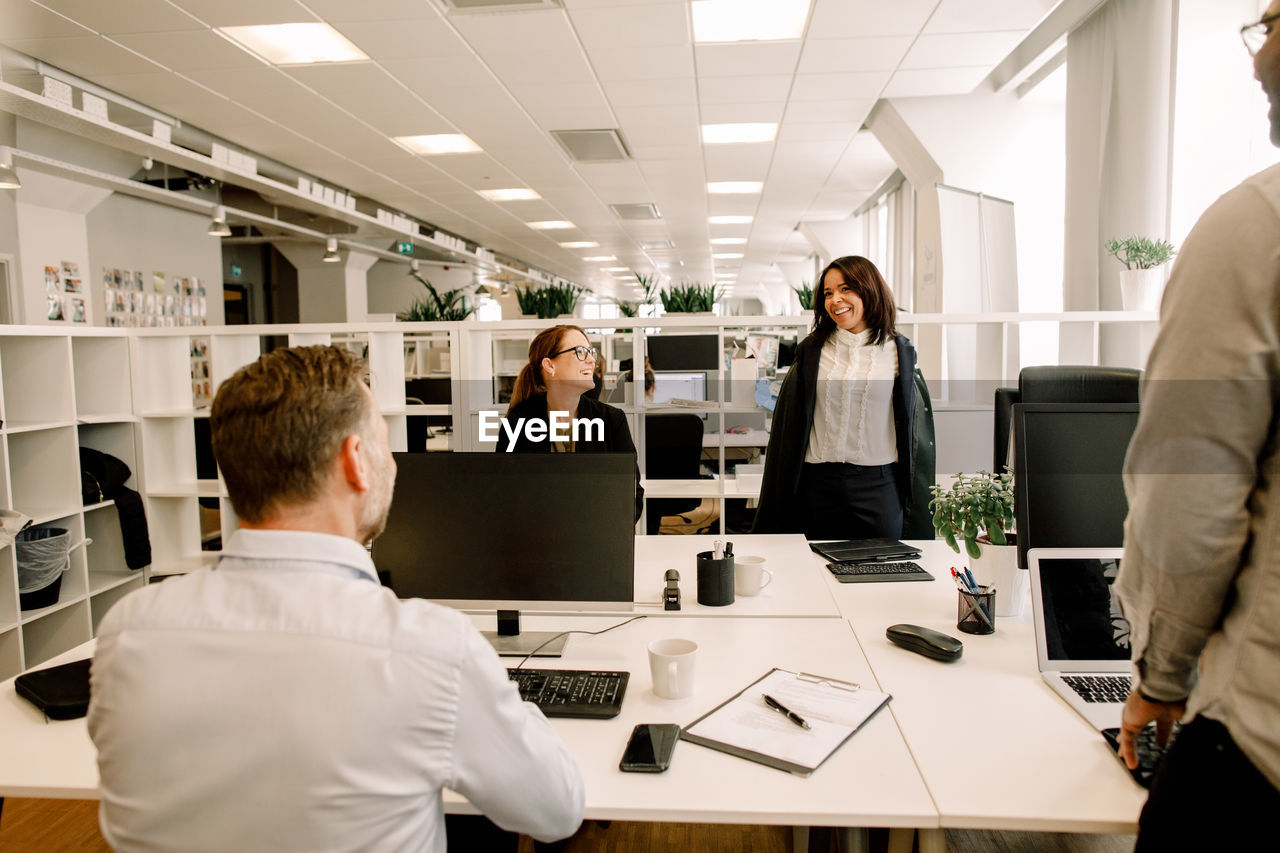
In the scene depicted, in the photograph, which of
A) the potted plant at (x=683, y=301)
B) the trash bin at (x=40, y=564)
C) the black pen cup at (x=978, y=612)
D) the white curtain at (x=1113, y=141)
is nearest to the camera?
the black pen cup at (x=978, y=612)

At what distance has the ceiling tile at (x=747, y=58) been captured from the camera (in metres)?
4.32

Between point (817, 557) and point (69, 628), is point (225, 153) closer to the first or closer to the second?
point (69, 628)

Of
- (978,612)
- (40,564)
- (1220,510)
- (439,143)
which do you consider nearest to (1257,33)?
(1220,510)

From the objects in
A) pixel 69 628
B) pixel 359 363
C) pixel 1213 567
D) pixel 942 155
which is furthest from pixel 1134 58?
pixel 69 628

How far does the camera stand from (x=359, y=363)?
0.92m

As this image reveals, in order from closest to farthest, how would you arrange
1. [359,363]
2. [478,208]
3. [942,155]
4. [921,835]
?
[359,363] < [921,835] < [942,155] < [478,208]

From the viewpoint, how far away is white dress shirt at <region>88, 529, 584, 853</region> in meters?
0.71

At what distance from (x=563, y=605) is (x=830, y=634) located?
21.2 inches

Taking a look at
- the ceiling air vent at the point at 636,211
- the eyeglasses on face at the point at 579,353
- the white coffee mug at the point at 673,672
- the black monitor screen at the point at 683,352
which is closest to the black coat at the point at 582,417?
the eyeglasses on face at the point at 579,353

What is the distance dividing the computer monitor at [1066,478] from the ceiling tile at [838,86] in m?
3.97

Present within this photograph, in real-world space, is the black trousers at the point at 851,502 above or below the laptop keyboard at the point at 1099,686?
above

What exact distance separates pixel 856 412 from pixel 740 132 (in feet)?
13.5

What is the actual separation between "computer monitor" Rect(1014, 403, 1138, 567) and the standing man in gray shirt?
0.60 metres

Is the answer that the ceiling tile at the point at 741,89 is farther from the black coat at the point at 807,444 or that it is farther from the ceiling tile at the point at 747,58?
the black coat at the point at 807,444
